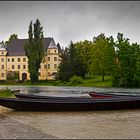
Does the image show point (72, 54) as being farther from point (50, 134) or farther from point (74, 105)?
point (50, 134)

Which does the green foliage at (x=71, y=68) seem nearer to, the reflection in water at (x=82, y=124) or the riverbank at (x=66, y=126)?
the reflection in water at (x=82, y=124)

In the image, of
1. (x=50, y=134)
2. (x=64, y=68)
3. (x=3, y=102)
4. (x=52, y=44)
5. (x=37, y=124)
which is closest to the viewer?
(x=50, y=134)

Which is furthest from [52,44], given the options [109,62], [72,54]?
[109,62]

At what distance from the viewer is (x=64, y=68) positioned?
304 feet

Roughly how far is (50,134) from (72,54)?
267 ft

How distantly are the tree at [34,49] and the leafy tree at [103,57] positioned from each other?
1411 cm

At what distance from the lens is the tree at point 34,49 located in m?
92.5

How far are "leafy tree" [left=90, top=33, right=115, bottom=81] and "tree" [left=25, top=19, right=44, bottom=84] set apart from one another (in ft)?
46.3

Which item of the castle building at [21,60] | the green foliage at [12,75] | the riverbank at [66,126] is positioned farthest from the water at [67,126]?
the castle building at [21,60]

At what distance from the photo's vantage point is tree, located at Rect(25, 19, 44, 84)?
92.5m

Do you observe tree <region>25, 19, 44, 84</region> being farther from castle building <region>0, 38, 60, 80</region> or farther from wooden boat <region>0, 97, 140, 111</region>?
wooden boat <region>0, 97, 140, 111</region>

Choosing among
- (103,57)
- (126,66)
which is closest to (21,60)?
(103,57)

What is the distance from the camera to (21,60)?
12000 cm

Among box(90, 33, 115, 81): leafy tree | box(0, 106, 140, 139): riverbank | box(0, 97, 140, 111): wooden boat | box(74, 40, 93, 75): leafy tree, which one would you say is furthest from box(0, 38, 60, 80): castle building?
box(0, 106, 140, 139): riverbank
